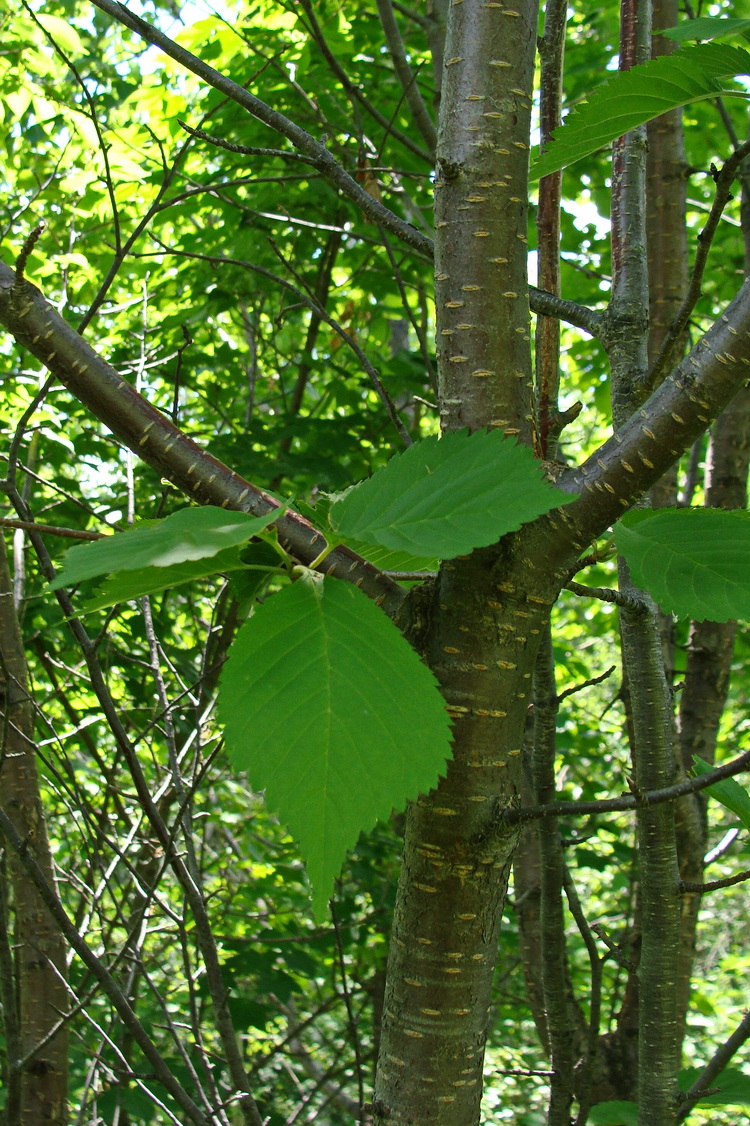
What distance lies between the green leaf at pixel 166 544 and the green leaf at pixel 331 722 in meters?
0.09

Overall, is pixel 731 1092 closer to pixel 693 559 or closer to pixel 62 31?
pixel 693 559

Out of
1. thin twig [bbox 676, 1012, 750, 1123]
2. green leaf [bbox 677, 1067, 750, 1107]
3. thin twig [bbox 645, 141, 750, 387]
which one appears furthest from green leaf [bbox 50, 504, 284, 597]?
green leaf [bbox 677, 1067, 750, 1107]

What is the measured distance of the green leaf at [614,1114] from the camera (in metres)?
1.56

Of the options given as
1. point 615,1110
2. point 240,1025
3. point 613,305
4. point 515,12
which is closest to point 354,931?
point 240,1025

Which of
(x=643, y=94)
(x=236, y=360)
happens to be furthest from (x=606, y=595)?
(x=236, y=360)

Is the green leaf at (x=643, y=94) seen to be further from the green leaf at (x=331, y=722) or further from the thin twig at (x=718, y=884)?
the thin twig at (x=718, y=884)

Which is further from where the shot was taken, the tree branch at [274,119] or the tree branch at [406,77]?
the tree branch at [406,77]

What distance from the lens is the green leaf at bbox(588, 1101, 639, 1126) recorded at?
1.56m

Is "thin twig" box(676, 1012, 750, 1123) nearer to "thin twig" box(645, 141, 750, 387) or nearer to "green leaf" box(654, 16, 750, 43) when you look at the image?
"thin twig" box(645, 141, 750, 387)

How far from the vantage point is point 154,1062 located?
140 centimetres

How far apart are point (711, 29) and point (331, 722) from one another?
729 millimetres

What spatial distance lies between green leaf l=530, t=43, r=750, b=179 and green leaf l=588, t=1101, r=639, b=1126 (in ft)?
5.00

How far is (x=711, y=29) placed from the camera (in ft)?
2.73

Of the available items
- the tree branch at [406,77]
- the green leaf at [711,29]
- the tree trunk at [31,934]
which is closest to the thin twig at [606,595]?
the green leaf at [711,29]
